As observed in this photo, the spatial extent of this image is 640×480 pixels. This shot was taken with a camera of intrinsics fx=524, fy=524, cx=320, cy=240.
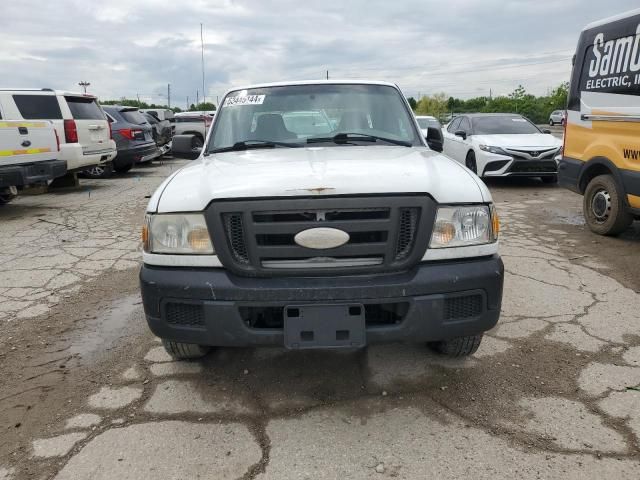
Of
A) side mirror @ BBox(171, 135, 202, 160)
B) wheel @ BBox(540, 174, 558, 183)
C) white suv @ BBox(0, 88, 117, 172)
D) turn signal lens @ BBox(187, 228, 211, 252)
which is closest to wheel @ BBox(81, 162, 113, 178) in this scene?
white suv @ BBox(0, 88, 117, 172)

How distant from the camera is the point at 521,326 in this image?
3.75 meters

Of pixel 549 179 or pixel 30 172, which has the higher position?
pixel 30 172

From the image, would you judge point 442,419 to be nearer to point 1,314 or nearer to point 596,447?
point 596,447

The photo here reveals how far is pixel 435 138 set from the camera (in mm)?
4266

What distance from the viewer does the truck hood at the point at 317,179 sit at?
250 centimetres

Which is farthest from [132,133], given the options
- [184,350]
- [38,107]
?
[184,350]

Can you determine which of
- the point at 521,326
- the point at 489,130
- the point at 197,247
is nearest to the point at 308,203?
the point at 197,247

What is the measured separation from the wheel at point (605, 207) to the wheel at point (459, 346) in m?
3.78

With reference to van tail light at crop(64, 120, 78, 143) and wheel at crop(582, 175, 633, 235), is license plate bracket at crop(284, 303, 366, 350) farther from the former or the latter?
van tail light at crop(64, 120, 78, 143)

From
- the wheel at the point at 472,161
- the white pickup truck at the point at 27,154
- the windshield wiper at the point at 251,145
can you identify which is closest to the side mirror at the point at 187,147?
the windshield wiper at the point at 251,145

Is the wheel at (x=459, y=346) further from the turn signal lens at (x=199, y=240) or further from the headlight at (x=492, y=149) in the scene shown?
the headlight at (x=492, y=149)

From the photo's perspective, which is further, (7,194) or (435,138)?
(7,194)

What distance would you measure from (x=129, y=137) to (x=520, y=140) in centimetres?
894

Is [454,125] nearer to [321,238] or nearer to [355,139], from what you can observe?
[355,139]
